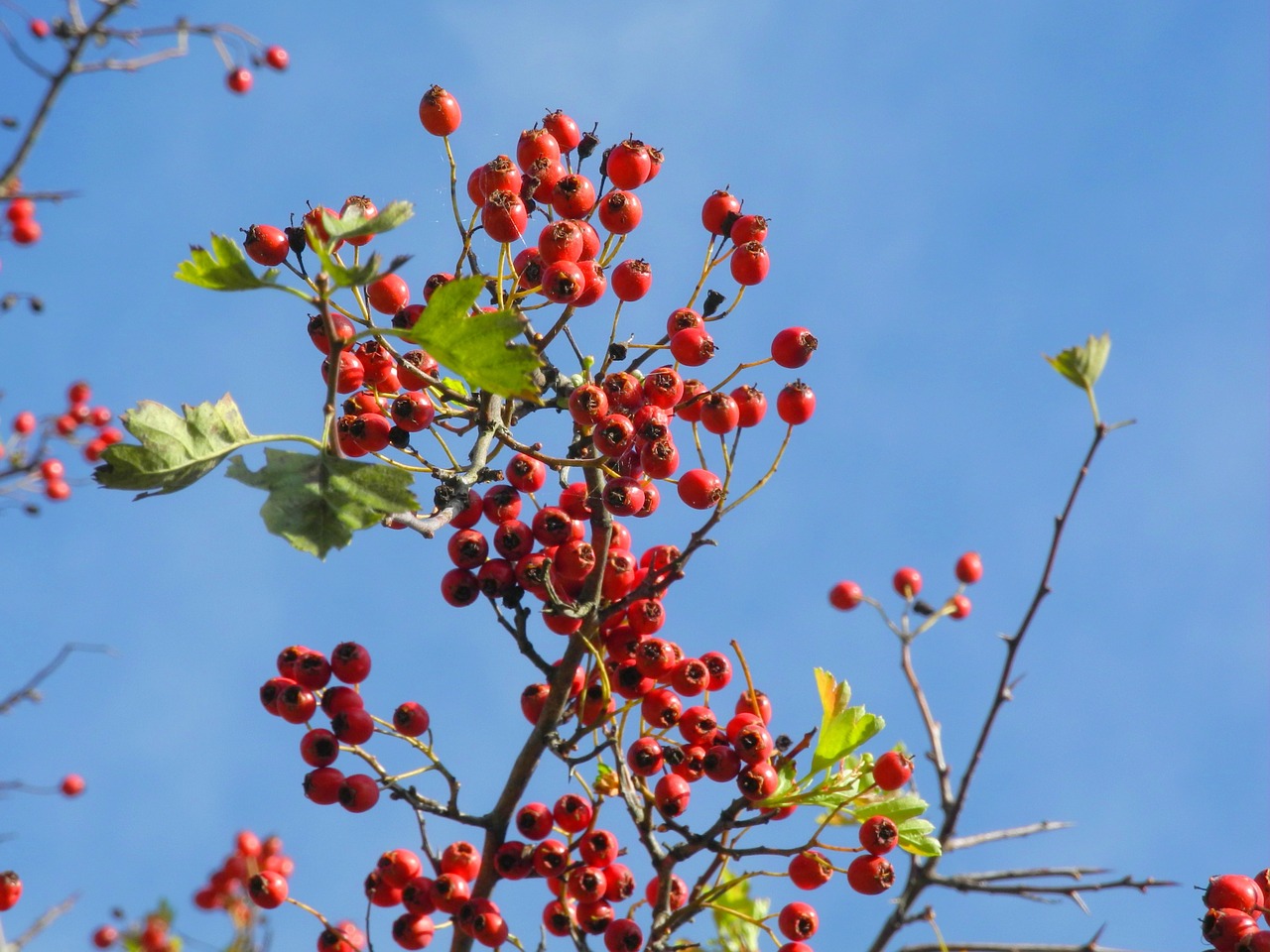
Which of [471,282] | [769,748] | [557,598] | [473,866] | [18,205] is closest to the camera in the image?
[471,282]

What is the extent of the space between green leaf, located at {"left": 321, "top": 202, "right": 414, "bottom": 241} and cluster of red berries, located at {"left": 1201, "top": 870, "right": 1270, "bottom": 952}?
288 cm

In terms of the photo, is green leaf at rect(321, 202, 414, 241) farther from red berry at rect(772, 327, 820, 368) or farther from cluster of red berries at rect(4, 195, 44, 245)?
cluster of red berries at rect(4, 195, 44, 245)

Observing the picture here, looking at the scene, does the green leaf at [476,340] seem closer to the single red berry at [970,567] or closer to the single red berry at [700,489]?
the single red berry at [700,489]

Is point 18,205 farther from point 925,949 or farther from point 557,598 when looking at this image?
point 925,949

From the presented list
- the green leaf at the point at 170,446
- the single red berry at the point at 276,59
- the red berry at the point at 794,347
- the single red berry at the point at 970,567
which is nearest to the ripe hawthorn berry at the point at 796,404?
the red berry at the point at 794,347

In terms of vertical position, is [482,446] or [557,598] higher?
[482,446]

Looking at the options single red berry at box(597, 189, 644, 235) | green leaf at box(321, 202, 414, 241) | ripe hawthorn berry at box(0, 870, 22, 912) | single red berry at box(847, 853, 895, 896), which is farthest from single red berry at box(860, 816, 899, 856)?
ripe hawthorn berry at box(0, 870, 22, 912)

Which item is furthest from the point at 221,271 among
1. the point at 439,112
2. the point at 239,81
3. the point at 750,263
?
the point at 239,81

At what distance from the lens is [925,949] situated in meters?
3.26

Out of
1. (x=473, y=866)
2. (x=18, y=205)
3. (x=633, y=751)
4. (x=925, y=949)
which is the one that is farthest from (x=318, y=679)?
(x=18, y=205)

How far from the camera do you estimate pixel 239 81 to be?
10039 mm

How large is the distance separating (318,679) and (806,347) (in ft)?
6.27

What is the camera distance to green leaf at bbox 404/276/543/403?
2471mm

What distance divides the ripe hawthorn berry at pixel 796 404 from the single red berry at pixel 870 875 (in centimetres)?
141
